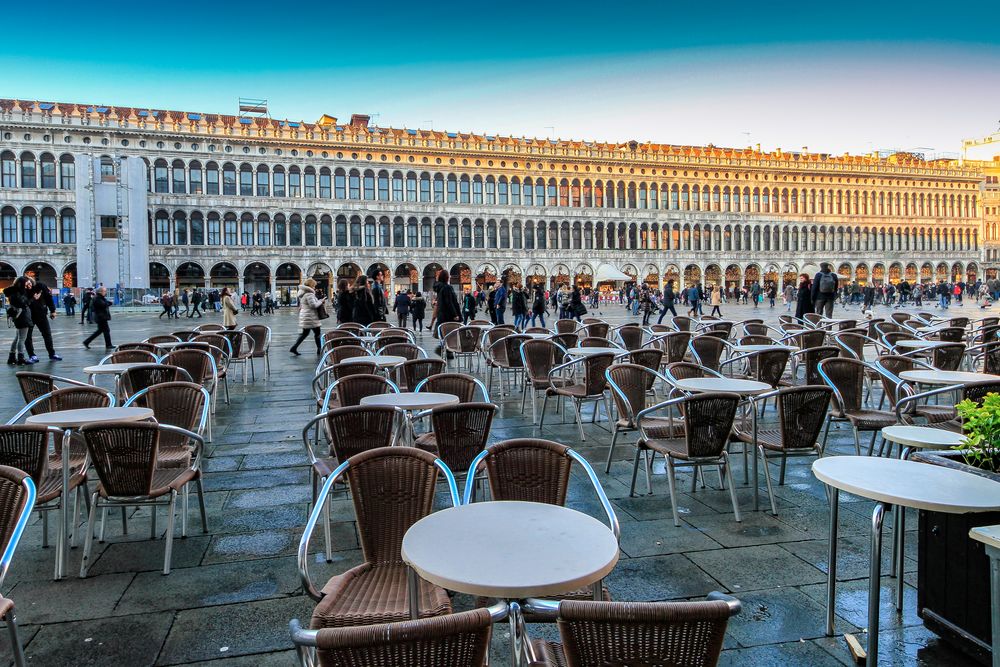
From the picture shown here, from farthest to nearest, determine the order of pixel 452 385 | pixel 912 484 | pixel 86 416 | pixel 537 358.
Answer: pixel 537 358
pixel 452 385
pixel 86 416
pixel 912 484

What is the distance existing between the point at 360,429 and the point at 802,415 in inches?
105

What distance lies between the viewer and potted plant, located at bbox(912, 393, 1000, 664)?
2443 millimetres

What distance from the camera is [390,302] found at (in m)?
48.5

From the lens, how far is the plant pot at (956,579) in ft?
7.99

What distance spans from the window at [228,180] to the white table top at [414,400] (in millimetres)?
49528

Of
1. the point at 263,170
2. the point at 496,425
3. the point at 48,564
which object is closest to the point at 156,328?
the point at 496,425

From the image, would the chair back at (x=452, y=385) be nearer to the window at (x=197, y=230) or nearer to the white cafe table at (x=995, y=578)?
the white cafe table at (x=995, y=578)

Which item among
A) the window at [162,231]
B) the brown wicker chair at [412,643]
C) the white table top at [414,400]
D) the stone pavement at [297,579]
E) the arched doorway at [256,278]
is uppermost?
the window at [162,231]

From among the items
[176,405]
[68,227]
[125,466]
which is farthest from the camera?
[68,227]

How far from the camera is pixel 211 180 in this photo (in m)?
48.8

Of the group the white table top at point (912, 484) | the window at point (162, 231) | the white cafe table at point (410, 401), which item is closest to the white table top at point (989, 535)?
the white table top at point (912, 484)

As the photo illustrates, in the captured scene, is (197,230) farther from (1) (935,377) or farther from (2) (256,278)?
(1) (935,377)

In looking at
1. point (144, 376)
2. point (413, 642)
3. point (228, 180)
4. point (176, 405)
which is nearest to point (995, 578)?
point (413, 642)

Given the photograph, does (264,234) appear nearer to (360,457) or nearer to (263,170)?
(263,170)
